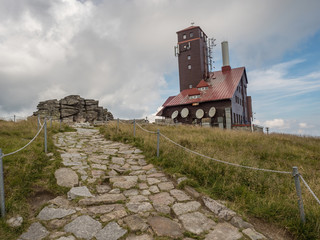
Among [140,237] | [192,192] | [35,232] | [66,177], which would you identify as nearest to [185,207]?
[192,192]

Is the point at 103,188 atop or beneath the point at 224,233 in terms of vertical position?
atop

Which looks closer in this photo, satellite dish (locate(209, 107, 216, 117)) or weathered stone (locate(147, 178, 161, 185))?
weathered stone (locate(147, 178, 161, 185))

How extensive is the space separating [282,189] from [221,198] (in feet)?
5.60

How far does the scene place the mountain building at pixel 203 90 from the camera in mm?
26312

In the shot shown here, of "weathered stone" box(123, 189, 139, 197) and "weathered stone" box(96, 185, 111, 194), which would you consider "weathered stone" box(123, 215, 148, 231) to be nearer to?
"weathered stone" box(123, 189, 139, 197)

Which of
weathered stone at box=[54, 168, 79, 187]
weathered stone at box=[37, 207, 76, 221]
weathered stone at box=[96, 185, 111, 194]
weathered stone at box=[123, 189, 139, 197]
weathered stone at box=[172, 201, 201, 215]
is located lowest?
weathered stone at box=[172, 201, 201, 215]

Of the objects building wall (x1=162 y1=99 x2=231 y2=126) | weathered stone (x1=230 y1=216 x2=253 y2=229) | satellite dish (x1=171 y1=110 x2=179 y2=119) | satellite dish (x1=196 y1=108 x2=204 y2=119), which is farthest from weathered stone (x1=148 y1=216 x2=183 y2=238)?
satellite dish (x1=171 y1=110 x2=179 y2=119)

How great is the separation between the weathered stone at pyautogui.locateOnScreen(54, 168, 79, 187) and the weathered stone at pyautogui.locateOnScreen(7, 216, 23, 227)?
1.38 m

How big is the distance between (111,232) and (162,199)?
1476 mm

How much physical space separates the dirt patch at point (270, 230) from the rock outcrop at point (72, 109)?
2665 centimetres

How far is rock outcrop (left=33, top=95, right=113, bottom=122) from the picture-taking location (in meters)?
28.4

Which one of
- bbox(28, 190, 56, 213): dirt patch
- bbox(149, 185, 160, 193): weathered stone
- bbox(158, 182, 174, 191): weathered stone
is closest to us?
bbox(28, 190, 56, 213): dirt patch

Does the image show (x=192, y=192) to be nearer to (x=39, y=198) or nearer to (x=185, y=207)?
(x=185, y=207)

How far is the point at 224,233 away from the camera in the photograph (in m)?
3.24
